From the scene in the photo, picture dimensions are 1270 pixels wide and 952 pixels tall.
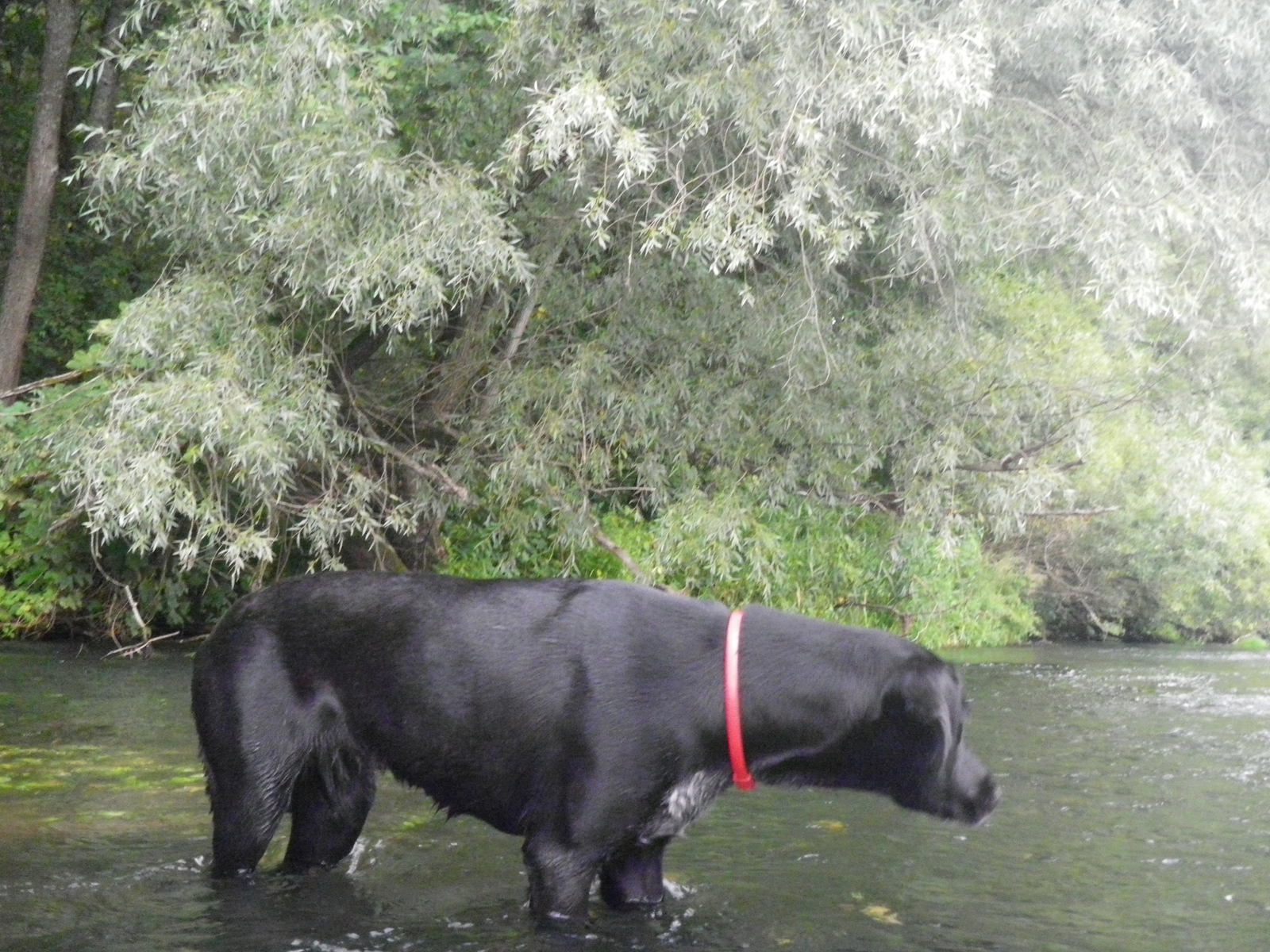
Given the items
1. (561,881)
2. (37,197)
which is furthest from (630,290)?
(561,881)

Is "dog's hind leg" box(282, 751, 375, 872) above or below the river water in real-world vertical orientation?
above

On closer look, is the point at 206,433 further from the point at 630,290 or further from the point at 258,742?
the point at 258,742

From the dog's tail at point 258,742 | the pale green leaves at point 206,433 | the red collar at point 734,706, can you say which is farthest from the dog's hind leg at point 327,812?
the pale green leaves at point 206,433

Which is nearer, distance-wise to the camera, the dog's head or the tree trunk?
the dog's head

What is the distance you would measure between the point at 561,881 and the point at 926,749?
48.7 inches

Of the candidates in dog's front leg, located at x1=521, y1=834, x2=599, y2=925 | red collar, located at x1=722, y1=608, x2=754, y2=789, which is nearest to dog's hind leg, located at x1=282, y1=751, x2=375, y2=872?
dog's front leg, located at x1=521, y1=834, x2=599, y2=925

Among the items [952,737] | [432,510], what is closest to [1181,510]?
[432,510]

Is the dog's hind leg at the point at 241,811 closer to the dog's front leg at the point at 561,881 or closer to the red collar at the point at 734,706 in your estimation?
the dog's front leg at the point at 561,881

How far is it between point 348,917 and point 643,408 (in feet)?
28.4

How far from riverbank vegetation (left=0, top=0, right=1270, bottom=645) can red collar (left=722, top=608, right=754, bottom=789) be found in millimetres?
6279

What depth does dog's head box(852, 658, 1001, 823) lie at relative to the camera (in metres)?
4.56

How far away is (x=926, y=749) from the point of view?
15.1 ft

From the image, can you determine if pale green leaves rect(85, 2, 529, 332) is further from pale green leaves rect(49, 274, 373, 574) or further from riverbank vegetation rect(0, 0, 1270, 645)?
pale green leaves rect(49, 274, 373, 574)

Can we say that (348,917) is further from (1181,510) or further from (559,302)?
(1181,510)
